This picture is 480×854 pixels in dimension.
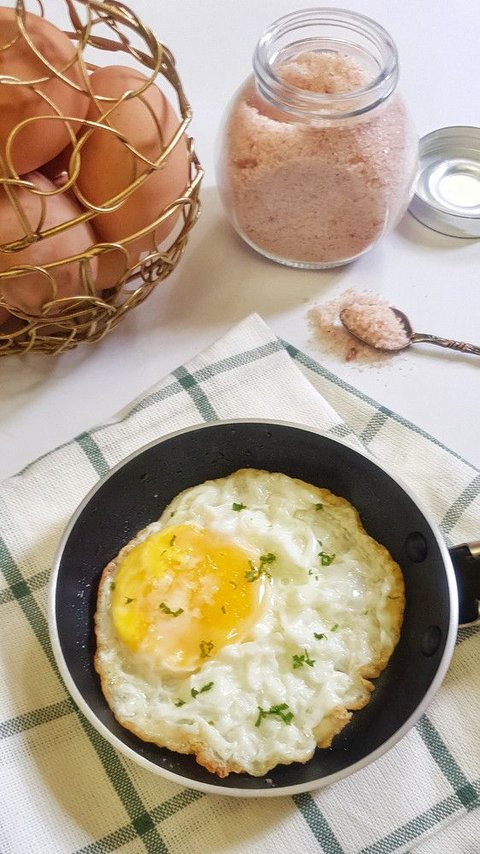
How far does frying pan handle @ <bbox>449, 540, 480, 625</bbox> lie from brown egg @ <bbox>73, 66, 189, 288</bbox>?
1.88 ft

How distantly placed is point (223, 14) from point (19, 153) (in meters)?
0.92

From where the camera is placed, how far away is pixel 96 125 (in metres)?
0.91

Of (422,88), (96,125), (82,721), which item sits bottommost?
(82,721)

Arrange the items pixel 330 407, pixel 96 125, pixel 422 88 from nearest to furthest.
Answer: pixel 96 125, pixel 330 407, pixel 422 88

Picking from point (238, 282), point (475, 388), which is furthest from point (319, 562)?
point (238, 282)

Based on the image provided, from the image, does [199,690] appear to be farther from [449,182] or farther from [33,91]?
[449,182]

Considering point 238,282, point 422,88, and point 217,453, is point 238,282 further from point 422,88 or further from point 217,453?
point 422,88

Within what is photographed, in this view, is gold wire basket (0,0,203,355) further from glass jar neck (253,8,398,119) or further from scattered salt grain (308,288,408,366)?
scattered salt grain (308,288,408,366)

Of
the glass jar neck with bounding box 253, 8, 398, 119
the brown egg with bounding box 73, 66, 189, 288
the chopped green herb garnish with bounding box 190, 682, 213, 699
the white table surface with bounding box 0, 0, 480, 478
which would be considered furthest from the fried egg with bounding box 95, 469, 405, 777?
the glass jar neck with bounding box 253, 8, 398, 119

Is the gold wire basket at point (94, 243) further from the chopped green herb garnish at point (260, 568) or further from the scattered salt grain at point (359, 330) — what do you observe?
the chopped green herb garnish at point (260, 568)

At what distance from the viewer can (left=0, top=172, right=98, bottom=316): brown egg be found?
38.5 inches

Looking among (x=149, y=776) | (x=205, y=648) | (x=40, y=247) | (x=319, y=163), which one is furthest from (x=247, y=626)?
(x=319, y=163)

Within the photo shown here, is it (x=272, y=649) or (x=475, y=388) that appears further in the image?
(x=475, y=388)

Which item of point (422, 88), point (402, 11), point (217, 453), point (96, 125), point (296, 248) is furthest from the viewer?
point (402, 11)
